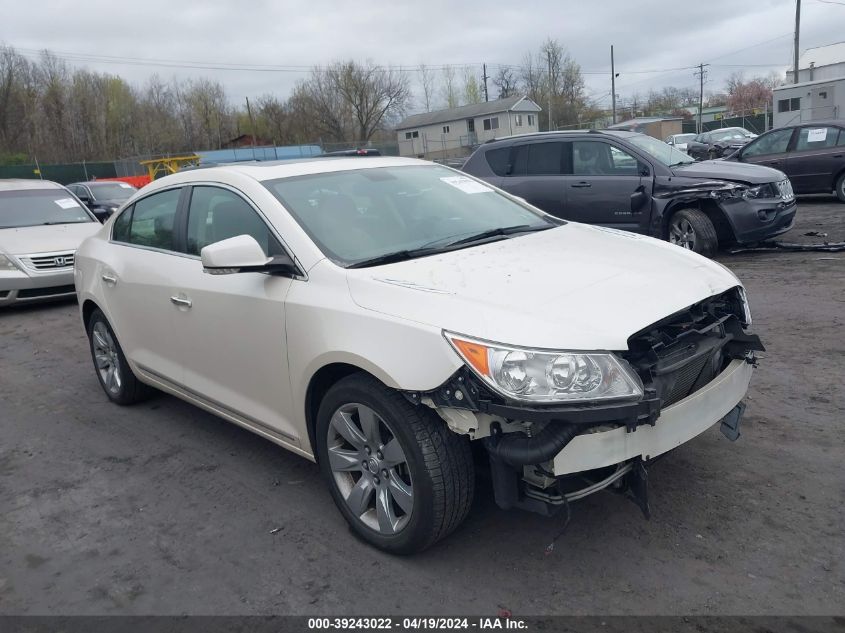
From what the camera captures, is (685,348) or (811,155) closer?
(685,348)

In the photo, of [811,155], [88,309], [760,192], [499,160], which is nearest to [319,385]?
[88,309]

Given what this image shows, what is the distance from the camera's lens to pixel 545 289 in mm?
3000

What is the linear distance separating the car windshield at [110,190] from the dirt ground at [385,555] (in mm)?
15099

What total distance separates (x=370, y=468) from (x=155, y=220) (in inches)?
101

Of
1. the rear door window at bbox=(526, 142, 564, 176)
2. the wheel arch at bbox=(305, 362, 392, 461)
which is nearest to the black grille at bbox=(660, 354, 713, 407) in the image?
the wheel arch at bbox=(305, 362, 392, 461)

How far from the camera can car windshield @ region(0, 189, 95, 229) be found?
1045 cm

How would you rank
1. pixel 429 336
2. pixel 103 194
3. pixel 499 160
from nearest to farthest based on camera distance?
pixel 429 336 < pixel 499 160 < pixel 103 194

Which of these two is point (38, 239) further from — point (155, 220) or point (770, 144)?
point (770, 144)

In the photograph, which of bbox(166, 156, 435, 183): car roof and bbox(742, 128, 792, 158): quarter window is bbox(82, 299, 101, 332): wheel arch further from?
bbox(742, 128, 792, 158): quarter window

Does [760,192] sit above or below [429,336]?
below

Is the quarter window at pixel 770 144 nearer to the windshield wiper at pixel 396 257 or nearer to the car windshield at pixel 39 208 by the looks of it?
the car windshield at pixel 39 208

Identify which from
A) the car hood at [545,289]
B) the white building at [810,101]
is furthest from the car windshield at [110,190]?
the white building at [810,101]

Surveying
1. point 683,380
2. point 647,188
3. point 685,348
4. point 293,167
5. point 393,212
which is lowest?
point 683,380

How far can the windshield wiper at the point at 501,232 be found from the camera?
3749 mm
